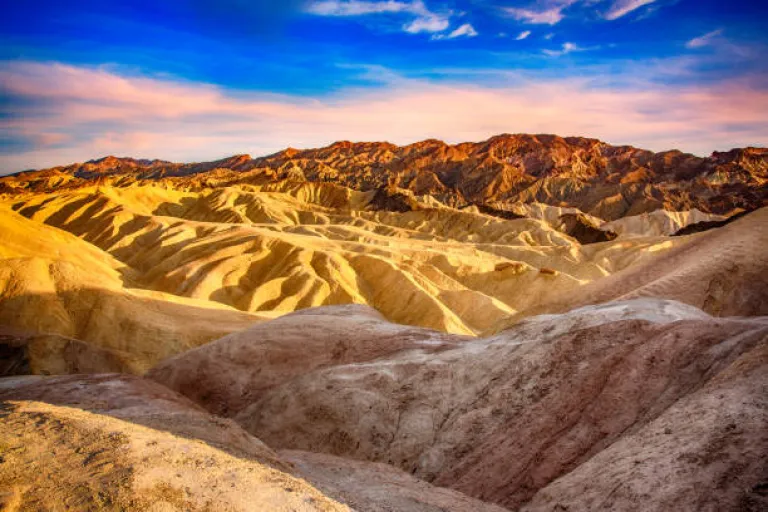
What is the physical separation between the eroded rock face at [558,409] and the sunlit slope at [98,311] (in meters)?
13.4

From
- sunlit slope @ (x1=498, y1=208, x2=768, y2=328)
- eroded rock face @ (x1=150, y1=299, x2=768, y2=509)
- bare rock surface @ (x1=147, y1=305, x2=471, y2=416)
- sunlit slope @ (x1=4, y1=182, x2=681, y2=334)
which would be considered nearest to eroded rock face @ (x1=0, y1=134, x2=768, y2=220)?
sunlit slope @ (x1=4, y1=182, x2=681, y2=334)

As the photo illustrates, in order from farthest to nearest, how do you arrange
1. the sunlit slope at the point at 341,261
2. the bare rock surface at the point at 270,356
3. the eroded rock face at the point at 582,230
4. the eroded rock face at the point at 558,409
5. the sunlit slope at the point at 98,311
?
the eroded rock face at the point at 582,230
the sunlit slope at the point at 341,261
the sunlit slope at the point at 98,311
the bare rock surface at the point at 270,356
the eroded rock face at the point at 558,409

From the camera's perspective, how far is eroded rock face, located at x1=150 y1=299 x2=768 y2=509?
5.56 metres

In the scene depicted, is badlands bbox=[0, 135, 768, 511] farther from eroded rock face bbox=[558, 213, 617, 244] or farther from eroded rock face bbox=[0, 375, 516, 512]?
eroded rock face bbox=[558, 213, 617, 244]

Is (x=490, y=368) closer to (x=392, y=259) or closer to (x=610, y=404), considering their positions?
(x=610, y=404)

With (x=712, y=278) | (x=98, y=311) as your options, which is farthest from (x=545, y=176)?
(x=712, y=278)

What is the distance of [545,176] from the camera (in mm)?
139500

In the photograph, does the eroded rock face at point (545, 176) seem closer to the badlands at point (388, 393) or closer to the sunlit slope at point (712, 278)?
the badlands at point (388, 393)

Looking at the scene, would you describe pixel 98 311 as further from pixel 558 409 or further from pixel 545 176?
pixel 545 176

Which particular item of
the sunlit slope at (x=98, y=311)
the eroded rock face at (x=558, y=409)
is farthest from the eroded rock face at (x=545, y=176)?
the eroded rock face at (x=558, y=409)

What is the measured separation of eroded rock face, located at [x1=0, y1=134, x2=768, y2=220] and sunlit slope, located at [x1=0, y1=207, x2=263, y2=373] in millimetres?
69973

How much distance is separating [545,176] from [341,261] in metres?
111

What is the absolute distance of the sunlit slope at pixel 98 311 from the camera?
938 inches

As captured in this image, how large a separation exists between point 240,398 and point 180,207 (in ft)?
274
